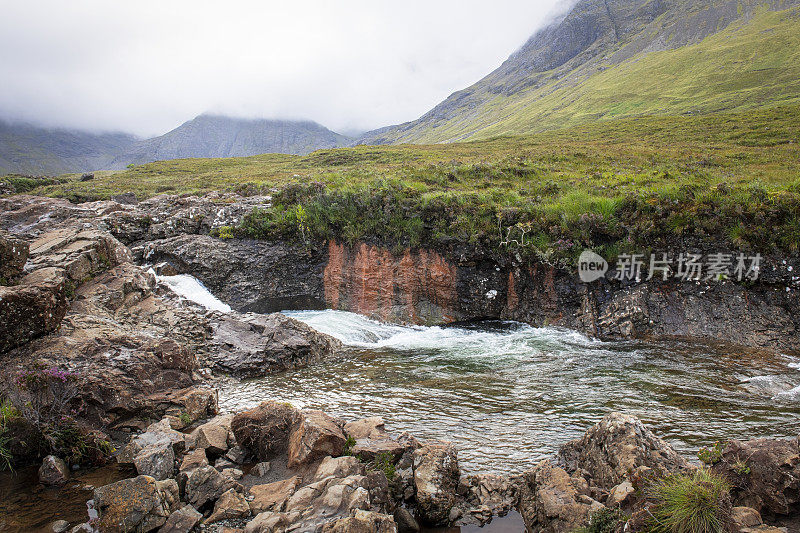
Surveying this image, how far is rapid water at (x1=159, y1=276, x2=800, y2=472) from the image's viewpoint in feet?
30.3

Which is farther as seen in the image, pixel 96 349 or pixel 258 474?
pixel 96 349

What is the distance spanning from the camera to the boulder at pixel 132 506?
6020 millimetres

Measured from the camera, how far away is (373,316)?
21.6 m

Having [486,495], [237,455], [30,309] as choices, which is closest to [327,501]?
[486,495]

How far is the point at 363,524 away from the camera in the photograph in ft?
18.1

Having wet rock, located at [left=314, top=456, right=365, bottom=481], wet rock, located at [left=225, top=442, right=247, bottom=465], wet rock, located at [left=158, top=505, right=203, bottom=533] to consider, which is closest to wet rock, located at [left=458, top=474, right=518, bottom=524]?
wet rock, located at [left=314, top=456, right=365, bottom=481]

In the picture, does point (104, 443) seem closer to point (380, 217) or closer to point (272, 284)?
point (272, 284)

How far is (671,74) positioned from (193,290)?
12766cm

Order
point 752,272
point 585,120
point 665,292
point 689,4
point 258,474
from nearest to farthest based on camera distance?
point 258,474, point 752,272, point 665,292, point 585,120, point 689,4

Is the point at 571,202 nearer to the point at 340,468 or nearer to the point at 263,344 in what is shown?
the point at 263,344

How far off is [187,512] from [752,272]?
20433 mm

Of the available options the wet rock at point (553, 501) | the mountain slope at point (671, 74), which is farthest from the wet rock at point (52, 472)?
the mountain slope at point (671, 74)

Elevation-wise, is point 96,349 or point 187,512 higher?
point 96,349

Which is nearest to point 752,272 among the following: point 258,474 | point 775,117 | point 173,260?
point 258,474
